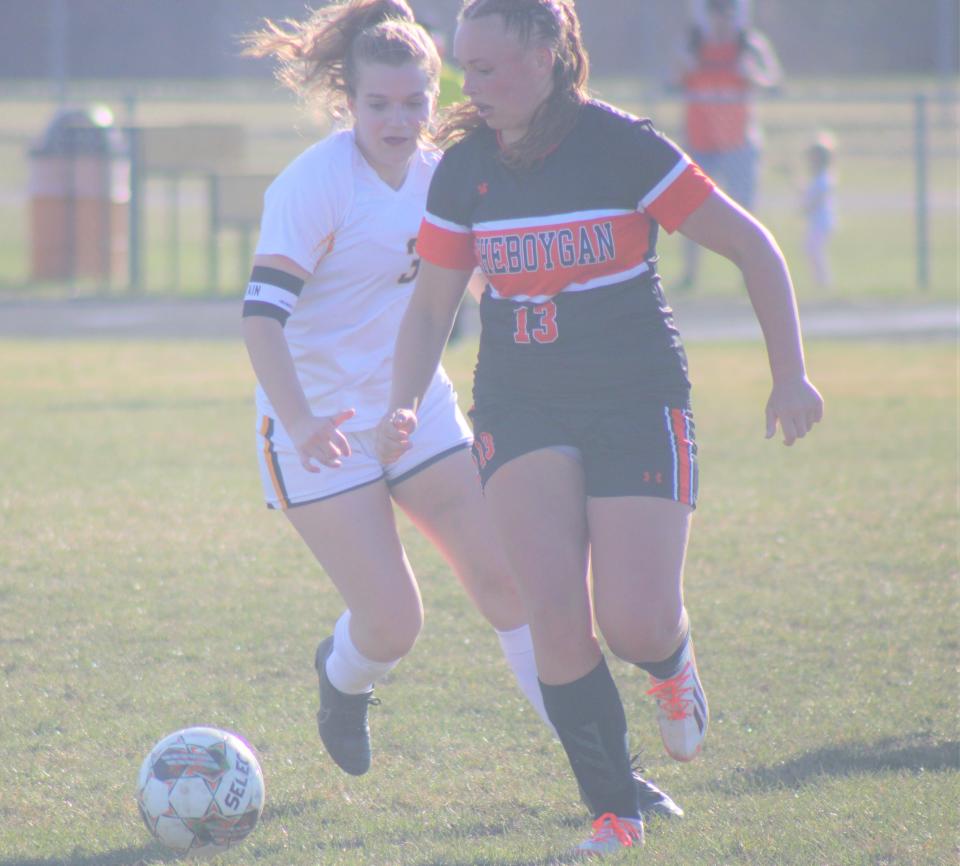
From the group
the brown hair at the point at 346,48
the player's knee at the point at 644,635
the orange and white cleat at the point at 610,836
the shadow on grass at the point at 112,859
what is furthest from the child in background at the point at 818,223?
the shadow on grass at the point at 112,859

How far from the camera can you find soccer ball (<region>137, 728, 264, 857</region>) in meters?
3.41

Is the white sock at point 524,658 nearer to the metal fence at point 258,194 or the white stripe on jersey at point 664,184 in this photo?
the white stripe on jersey at point 664,184

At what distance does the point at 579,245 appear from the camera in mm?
3330

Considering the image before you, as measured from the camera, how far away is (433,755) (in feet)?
13.5

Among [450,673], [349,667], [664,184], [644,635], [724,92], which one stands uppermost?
[724,92]

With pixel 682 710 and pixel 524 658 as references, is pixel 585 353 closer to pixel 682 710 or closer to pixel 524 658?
pixel 682 710

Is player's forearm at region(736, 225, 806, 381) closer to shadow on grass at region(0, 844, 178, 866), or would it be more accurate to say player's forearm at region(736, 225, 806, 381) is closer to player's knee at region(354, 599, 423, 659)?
player's knee at region(354, 599, 423, 659)

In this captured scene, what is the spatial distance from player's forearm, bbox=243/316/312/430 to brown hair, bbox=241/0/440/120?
27.5 inches

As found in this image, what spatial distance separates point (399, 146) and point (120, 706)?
189 cm

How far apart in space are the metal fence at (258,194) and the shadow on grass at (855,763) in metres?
4.46

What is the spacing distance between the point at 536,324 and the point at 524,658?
1040 millimetres

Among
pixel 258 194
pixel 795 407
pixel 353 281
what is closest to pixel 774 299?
pixel 795 407

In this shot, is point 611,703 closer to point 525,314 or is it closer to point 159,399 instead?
point 525,314

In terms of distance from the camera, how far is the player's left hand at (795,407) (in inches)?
131
